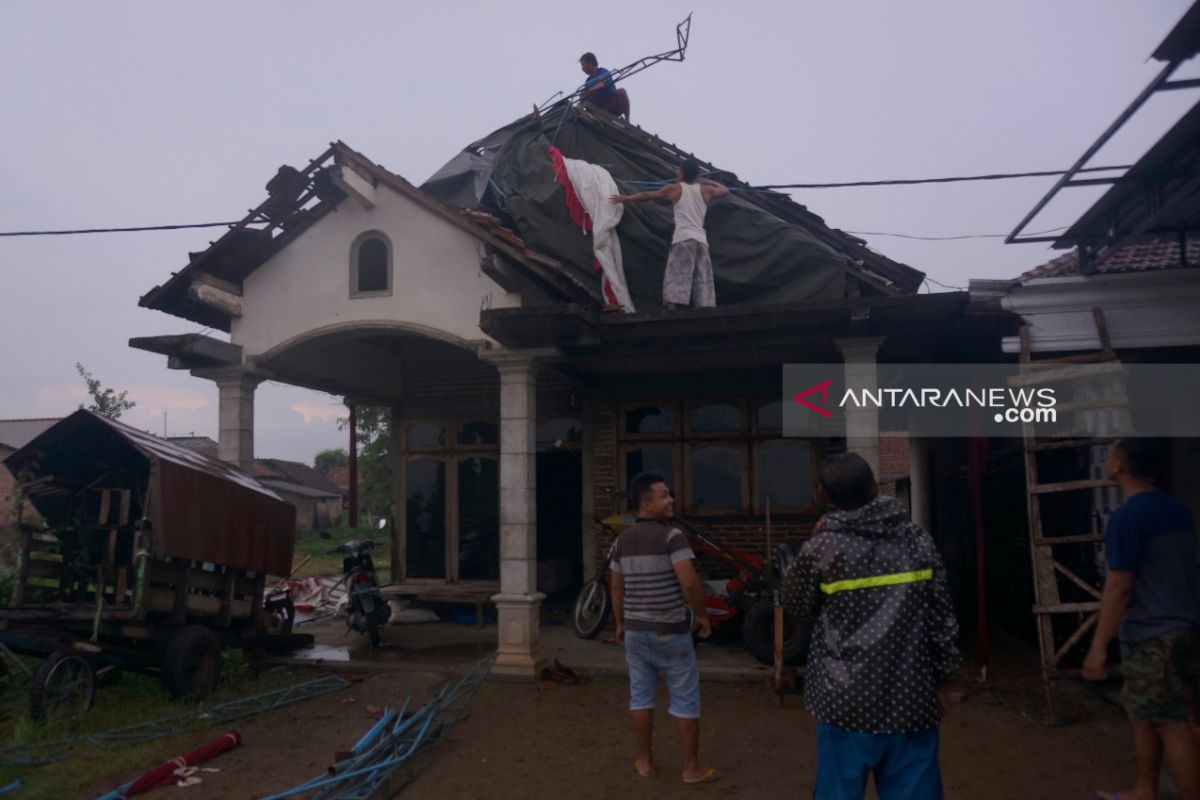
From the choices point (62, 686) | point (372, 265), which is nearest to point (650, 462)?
point (372, 265)

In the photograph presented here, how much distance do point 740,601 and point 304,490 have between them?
37.2 metres

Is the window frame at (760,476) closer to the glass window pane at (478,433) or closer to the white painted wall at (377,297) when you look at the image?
the glass window pane at (478,433)

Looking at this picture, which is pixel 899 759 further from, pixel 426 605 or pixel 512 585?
pixel 426 605

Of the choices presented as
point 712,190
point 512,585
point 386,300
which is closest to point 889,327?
point 712,190

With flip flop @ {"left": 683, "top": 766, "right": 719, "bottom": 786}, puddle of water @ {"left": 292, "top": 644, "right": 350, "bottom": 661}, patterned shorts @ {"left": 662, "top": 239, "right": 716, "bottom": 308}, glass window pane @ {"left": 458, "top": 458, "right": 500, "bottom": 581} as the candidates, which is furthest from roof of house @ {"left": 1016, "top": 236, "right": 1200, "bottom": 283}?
puddle of water @ {"left": 292, "top": 644, "right": 350, "bottom": 661}

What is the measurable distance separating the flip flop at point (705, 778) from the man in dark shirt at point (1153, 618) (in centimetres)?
214

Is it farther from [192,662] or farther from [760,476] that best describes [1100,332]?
[192,662]

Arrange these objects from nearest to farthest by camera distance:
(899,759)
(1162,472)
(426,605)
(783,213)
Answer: (899,759), (1162,472), (783,213), (426,605)

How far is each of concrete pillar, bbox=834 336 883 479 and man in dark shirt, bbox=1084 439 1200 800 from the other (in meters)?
3.15

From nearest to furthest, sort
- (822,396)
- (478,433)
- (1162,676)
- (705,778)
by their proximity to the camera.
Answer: (1162,676) < (705,778) < (822,396) < (478,433)

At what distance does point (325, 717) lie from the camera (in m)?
6.83

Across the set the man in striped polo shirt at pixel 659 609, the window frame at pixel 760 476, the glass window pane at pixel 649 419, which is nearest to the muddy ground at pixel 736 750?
the man in striped polo shirt at pixel 659 609

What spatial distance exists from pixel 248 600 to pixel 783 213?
6924mm

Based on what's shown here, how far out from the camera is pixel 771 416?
10.3m
